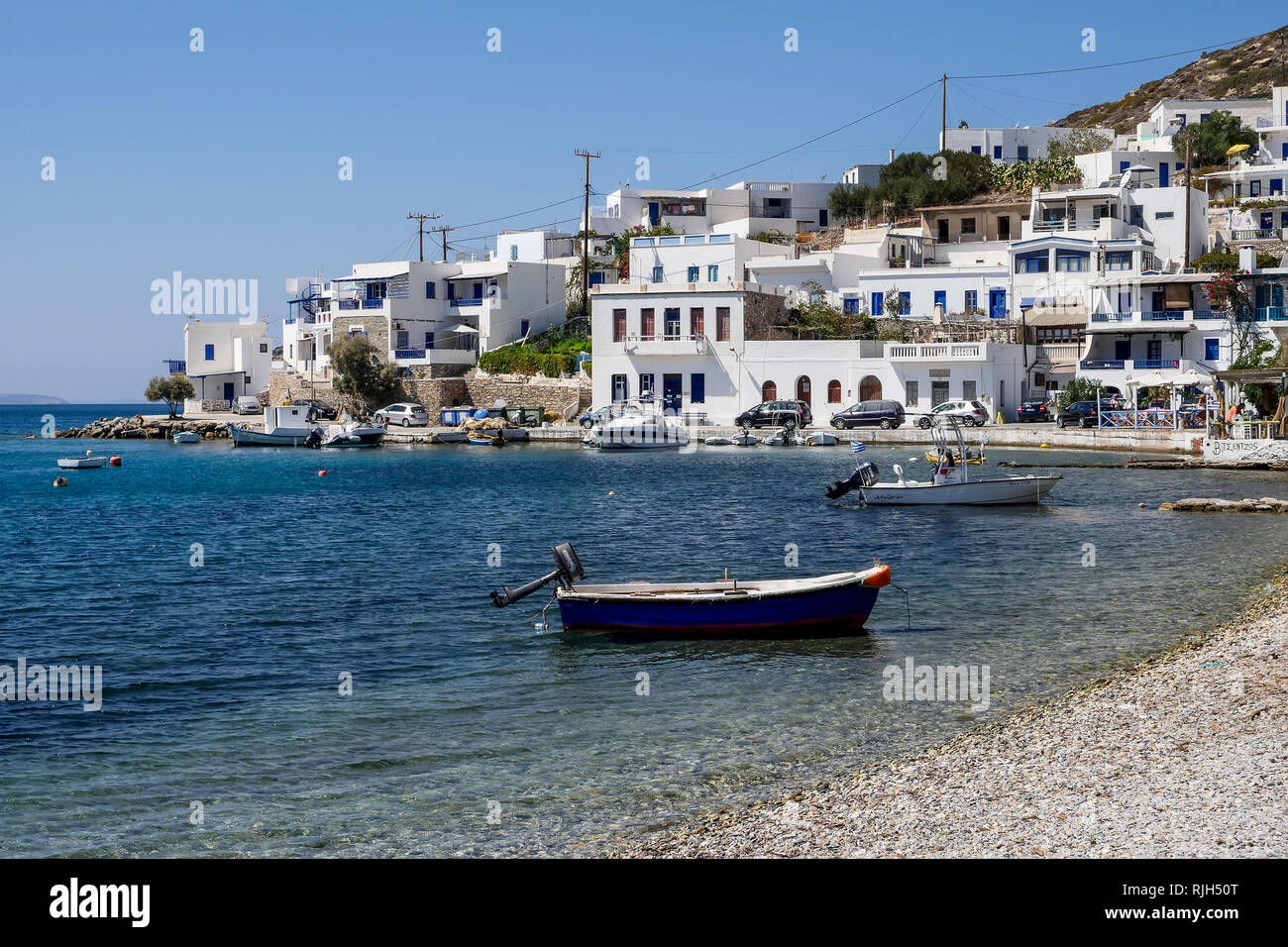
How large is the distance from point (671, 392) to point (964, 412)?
17.8 meters

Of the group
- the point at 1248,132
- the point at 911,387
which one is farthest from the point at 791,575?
the point at 1248,132

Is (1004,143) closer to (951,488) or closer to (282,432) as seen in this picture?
(282,432)

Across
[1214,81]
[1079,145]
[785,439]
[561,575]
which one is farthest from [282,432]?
[1214,81]

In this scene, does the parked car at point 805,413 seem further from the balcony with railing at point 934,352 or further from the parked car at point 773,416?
the balcony with railing at point 934,352

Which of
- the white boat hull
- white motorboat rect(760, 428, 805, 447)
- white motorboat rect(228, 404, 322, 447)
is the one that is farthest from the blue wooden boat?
white motorboat rect(228, 404, 322, 447)

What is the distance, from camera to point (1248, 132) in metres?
92.9

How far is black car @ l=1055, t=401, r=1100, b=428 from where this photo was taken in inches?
2404

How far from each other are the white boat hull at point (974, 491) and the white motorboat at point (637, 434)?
92.0ft

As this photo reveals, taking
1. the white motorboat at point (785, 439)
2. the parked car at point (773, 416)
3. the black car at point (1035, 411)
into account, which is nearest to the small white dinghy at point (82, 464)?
the parked car at point (773, 416)

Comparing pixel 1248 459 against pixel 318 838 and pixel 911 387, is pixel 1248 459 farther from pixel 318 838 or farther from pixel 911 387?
pixel 318 838

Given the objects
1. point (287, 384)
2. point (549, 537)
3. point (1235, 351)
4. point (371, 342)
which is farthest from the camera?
point (287, 384)

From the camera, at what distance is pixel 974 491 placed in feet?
126

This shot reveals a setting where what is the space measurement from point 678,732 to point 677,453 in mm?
50923
